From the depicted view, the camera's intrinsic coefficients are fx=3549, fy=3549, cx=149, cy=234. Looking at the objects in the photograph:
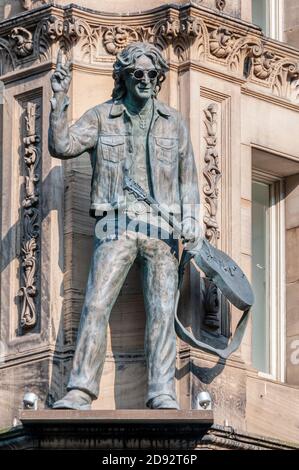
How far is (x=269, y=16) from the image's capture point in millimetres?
34344

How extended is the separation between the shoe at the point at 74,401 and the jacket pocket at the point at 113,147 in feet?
7.10

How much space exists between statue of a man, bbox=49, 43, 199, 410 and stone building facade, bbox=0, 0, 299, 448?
51 cm

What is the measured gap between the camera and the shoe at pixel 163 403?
30781 millimetres

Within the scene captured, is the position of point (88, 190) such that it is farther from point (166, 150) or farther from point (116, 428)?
point (116, 428)

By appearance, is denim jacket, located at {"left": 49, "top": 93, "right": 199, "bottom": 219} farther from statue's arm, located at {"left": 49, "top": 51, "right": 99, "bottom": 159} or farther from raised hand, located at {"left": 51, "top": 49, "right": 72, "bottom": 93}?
raised hand, located at {"left": 51, "top": 49, "right": 72, "bottom": 93}

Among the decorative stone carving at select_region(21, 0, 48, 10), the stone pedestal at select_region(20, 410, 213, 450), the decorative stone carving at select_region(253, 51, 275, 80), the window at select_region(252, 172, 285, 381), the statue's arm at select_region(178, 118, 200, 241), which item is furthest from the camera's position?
the window at select_region(252, 172, 285, 381)

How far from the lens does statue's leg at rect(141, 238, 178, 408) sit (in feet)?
102

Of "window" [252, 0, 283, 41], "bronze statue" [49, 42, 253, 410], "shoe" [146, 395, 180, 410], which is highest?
"window" [252, 0, 283, 41]

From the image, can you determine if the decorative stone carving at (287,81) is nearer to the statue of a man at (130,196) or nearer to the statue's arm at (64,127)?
the statue of a man at (130,196)

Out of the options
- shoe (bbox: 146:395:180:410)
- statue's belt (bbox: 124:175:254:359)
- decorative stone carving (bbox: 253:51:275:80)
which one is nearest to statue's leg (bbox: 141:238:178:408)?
shoe (bbox: 146:395:180:410)

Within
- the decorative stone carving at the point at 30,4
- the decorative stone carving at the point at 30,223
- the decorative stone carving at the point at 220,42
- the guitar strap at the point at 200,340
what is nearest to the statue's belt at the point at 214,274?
the guitar strap at the point at 200,340

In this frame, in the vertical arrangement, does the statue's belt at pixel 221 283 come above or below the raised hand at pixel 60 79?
below

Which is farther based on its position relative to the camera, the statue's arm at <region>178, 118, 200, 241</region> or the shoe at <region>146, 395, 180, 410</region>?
the statue's arm at <region>178, 118, 200, 241</region>

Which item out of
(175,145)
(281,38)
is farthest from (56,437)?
(281,38)
